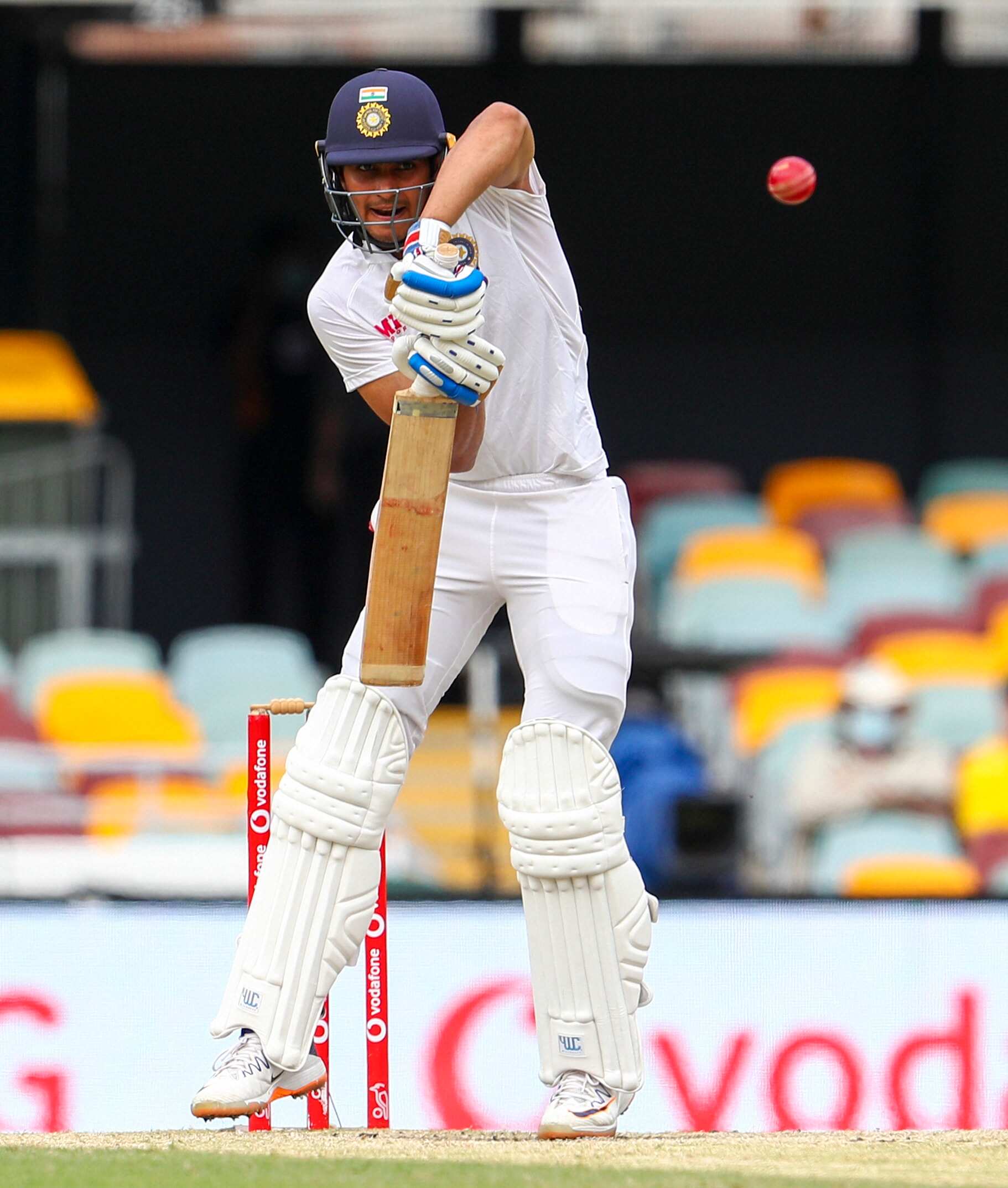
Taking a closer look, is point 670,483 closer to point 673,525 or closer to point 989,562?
point 673,525

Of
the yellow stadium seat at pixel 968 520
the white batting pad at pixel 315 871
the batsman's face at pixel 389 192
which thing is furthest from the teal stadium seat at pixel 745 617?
the batsman's face at pixel 389 192

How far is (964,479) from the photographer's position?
35.8 feet

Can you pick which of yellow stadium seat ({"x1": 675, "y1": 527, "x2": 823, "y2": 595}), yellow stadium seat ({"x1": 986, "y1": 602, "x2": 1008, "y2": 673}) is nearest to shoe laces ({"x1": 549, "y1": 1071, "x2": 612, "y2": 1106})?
yellow stadium seat ({"x1": 986, "y1": 602, "x2": 1008, "y2": 673})

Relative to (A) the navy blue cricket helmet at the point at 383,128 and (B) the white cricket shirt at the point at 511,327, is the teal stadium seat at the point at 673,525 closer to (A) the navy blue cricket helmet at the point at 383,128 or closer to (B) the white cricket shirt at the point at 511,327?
(B) the white cricket shirt at the point at 511,327

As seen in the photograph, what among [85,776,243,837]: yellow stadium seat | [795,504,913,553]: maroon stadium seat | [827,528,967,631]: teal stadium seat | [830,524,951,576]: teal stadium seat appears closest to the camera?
[85,776,243,837]: yellow stadium seat

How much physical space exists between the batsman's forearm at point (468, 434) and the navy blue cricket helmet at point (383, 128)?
0.92ft

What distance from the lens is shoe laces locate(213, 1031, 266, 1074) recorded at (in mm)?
3420

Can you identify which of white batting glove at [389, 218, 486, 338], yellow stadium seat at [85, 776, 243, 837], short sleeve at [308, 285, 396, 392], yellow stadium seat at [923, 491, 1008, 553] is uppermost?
white batting glove at [389, 218, 486, 338]

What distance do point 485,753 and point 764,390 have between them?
4.96 metres

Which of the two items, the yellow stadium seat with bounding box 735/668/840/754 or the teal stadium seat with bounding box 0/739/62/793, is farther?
the yellow stadium seat with bounding box 735/668/840/754

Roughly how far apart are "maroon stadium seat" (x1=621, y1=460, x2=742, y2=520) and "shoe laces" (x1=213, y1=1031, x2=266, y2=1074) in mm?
6858

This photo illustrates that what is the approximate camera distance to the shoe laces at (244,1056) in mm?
3420

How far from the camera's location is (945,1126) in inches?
191

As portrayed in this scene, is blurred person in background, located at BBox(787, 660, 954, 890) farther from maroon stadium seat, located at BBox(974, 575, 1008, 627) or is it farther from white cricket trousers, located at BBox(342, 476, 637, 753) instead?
white cricket trousers, located at BBox(342, 476, 637, 753)
